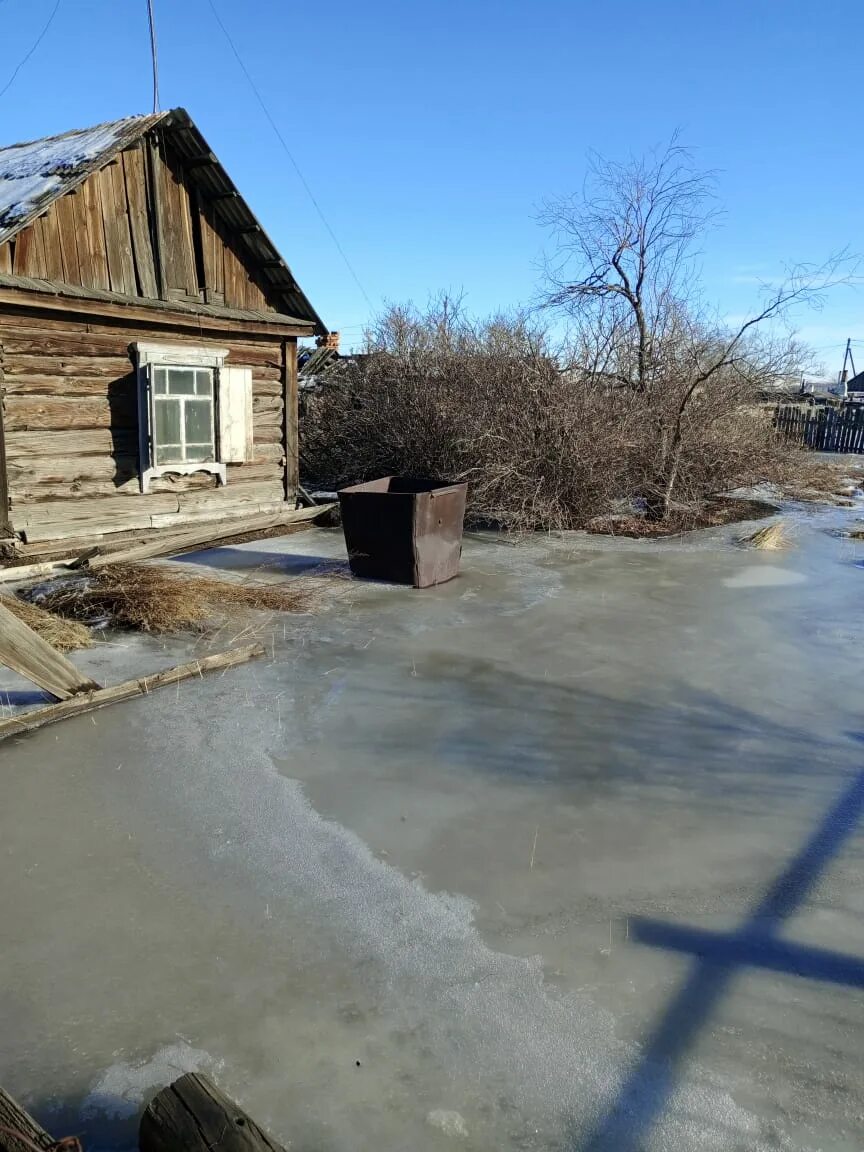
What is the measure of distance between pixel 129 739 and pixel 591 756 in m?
2.50

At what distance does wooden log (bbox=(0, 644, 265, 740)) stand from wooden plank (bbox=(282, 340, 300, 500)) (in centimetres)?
607

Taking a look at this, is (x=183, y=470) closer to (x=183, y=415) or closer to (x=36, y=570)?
(x=183, y=415)

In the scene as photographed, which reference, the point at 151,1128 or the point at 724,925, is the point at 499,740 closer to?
the point at 724,925

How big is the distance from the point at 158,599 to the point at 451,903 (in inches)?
167

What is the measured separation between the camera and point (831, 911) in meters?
2.93

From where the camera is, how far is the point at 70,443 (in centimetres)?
859

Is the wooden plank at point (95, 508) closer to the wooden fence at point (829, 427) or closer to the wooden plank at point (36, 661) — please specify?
the wooden plank at point (36, 661)

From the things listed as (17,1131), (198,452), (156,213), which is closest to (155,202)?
(156,213)

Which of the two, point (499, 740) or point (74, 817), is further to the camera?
point (499, 740)

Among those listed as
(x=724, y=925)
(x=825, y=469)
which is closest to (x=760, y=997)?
(x=724, y=925)

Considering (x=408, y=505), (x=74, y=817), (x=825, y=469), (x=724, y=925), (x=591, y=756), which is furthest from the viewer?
(x=825, y=469)

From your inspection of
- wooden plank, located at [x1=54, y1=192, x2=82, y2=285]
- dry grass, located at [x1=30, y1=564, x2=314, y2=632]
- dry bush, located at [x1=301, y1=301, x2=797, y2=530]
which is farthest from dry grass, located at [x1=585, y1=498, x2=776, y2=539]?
wooden plank, located at [x1=54, y1=192, x2=82, y2=285]

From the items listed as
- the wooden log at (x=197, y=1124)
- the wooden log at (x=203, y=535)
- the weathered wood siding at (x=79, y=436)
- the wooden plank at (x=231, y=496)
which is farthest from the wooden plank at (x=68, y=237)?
the wooden log at (x=197, y=1124)

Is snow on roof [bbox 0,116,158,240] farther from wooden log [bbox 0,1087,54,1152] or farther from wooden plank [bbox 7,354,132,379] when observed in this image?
wooden log [bbox 0,1087,54,1152]
